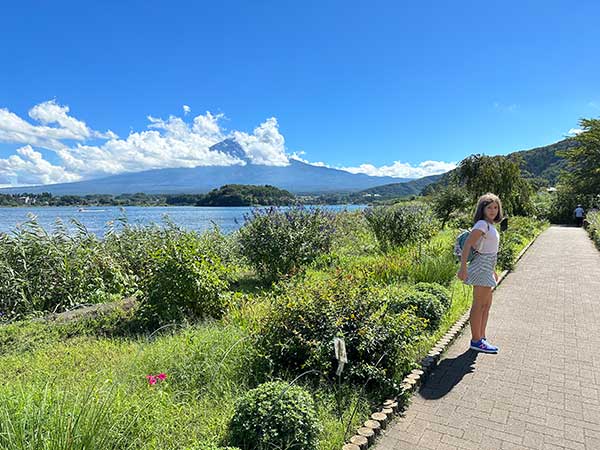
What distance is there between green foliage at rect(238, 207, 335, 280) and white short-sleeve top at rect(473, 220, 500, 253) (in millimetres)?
4109

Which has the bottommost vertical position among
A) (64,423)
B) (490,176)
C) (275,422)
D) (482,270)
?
(275,422)

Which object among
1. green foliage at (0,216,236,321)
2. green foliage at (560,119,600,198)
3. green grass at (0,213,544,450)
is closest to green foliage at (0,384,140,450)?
green grass at (0,213,544,450)

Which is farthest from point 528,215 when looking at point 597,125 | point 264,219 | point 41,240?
point 41,240

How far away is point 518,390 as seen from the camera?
379 centimetres

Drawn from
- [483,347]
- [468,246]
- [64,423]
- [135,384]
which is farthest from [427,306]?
[64,423]

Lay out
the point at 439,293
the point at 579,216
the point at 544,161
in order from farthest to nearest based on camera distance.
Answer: the point at 544,161
the point at 579,216
the point at 439,293

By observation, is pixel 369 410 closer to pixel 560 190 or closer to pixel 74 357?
pixel 74 357

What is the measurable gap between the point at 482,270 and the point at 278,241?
178 inches

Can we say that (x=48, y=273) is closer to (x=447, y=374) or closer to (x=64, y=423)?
(x=64, y=423)

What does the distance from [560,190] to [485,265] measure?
37356 millimetres

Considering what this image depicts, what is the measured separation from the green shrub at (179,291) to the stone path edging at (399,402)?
3.03 metres

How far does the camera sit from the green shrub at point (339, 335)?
3.63m

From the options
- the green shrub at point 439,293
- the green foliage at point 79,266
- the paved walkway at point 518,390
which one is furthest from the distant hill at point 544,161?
the green foliage at point 79,266

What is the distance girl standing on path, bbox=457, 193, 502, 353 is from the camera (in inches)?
179
